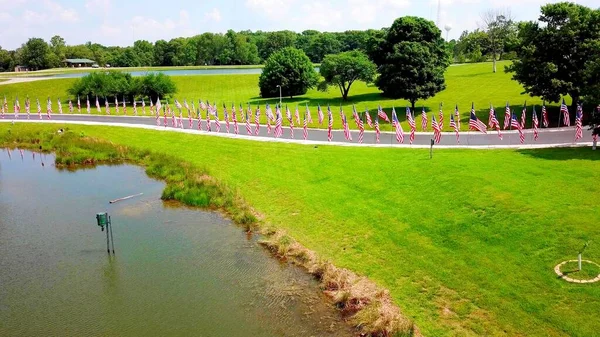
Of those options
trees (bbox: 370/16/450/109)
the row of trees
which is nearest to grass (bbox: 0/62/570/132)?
trees (bbox: 370/16/450/109)

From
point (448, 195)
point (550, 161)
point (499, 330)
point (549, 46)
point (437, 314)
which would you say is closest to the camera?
point (499, 330)

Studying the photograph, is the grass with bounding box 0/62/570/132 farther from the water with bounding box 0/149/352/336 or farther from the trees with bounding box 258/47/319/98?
the water with bounding box 0/149/352/336

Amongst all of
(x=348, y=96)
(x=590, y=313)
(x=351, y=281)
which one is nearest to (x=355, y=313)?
(x=351, y=281)

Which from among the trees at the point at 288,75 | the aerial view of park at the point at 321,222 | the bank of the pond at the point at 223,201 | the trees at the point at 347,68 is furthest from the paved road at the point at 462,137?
the trees at the point at 288,75

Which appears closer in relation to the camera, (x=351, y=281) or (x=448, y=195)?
(x=351, y=281)

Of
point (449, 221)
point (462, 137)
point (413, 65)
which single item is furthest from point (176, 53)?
point (449, 221)

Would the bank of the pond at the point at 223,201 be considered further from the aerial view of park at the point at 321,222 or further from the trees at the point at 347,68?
the trees at the point at 347,68

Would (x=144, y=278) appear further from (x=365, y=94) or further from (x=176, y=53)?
(x=176, y=53)

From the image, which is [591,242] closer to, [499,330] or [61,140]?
[499,330]
